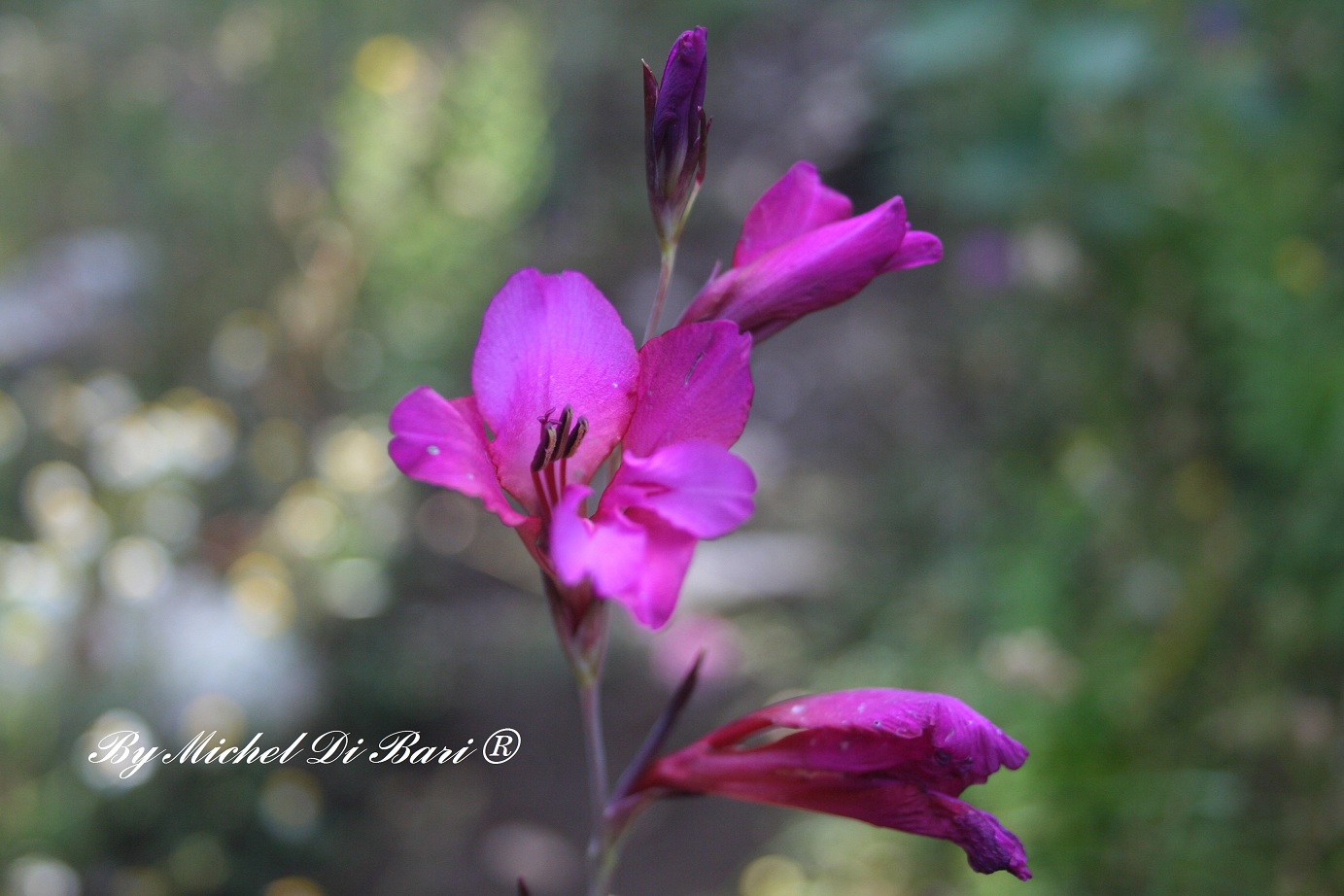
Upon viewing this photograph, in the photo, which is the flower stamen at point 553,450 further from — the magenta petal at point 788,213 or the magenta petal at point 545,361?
the magenta petal at point 788,213

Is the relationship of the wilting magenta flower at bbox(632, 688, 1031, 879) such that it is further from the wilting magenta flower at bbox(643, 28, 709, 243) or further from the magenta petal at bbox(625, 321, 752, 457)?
the wilting magenta flower at bbox(643, 28, 709, 243)

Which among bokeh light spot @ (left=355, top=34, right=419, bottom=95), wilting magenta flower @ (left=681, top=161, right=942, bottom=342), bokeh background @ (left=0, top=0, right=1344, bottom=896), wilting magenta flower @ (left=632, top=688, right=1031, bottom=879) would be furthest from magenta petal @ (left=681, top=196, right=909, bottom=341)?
bokeh light spot @ (left=355, top=34, right=419, bottom=95)

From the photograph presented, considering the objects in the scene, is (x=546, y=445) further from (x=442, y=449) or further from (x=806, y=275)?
(x=806, y=275)

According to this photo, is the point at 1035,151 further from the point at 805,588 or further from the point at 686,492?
the point at 686,492

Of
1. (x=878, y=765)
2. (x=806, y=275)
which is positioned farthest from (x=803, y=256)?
(x=878, y=765)

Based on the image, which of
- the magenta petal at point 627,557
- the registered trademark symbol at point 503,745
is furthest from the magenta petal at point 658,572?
A: the registered trademark symbol at point 503,745
